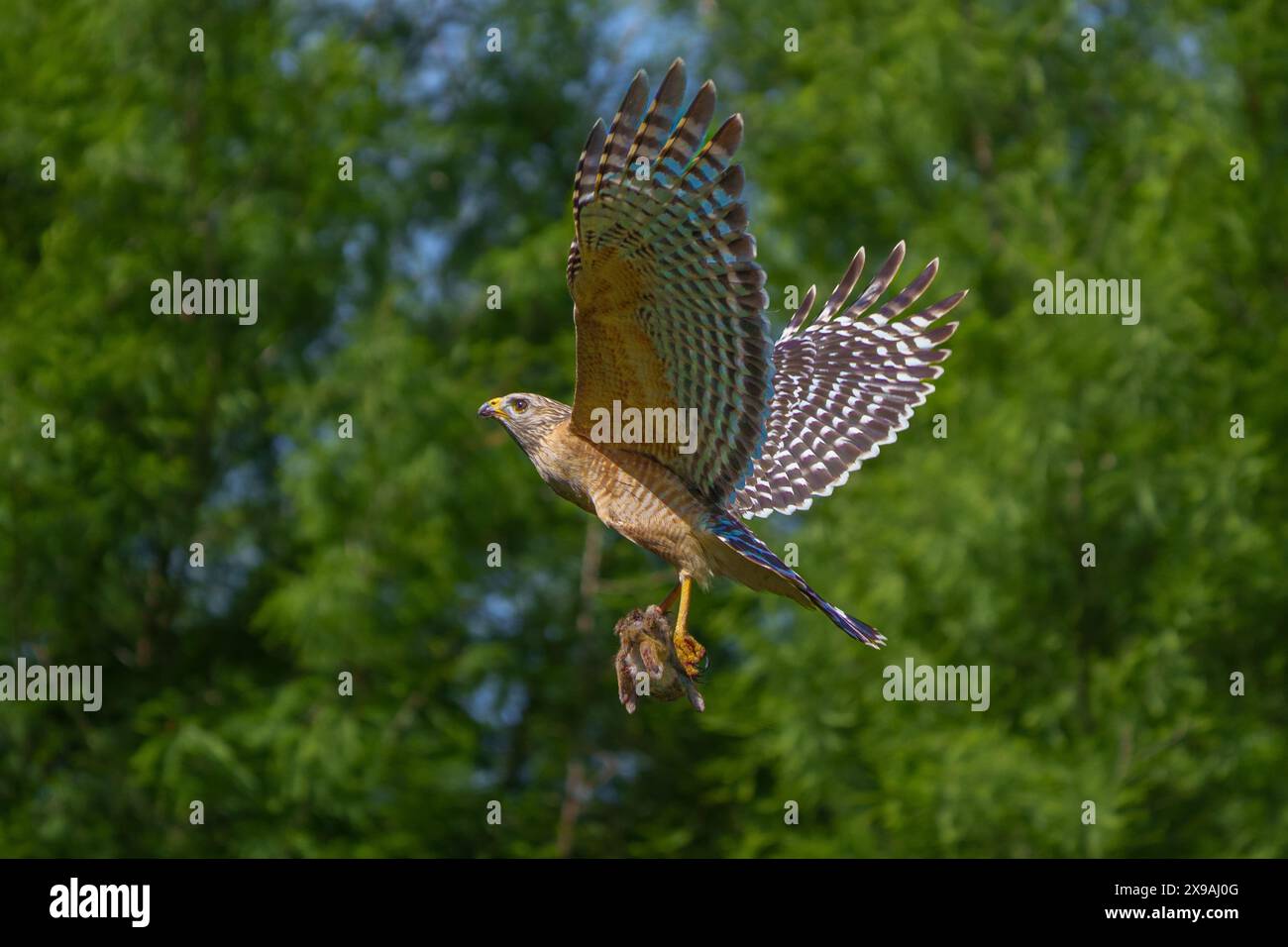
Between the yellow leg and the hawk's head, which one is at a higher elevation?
the hawk's head

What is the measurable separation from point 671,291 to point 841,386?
2.02 m

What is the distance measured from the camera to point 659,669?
17.9ft

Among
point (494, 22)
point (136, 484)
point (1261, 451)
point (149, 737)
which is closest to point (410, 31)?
point (494, 22)

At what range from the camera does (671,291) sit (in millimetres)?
5789

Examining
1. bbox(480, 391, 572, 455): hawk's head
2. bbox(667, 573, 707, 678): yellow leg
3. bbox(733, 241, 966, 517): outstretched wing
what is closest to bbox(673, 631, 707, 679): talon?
bbox(667, 573, 707, 678): yellow leg

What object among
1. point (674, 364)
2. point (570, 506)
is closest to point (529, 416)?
point (674, 364)

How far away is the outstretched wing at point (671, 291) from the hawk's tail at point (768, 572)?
8.4 inches

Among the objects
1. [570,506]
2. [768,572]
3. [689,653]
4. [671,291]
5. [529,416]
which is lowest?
[689,653]

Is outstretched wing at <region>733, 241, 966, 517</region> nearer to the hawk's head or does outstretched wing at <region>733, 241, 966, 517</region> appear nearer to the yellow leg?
the hawk's head

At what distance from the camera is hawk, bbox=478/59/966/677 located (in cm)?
546

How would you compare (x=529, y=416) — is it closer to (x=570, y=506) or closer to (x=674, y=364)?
(x=674, y=364)

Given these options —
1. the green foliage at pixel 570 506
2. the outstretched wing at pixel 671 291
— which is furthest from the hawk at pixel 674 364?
the green foliage at pixel 570 506

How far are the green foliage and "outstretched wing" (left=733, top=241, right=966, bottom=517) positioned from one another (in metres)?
7.10

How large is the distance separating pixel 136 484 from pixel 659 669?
11.7m
